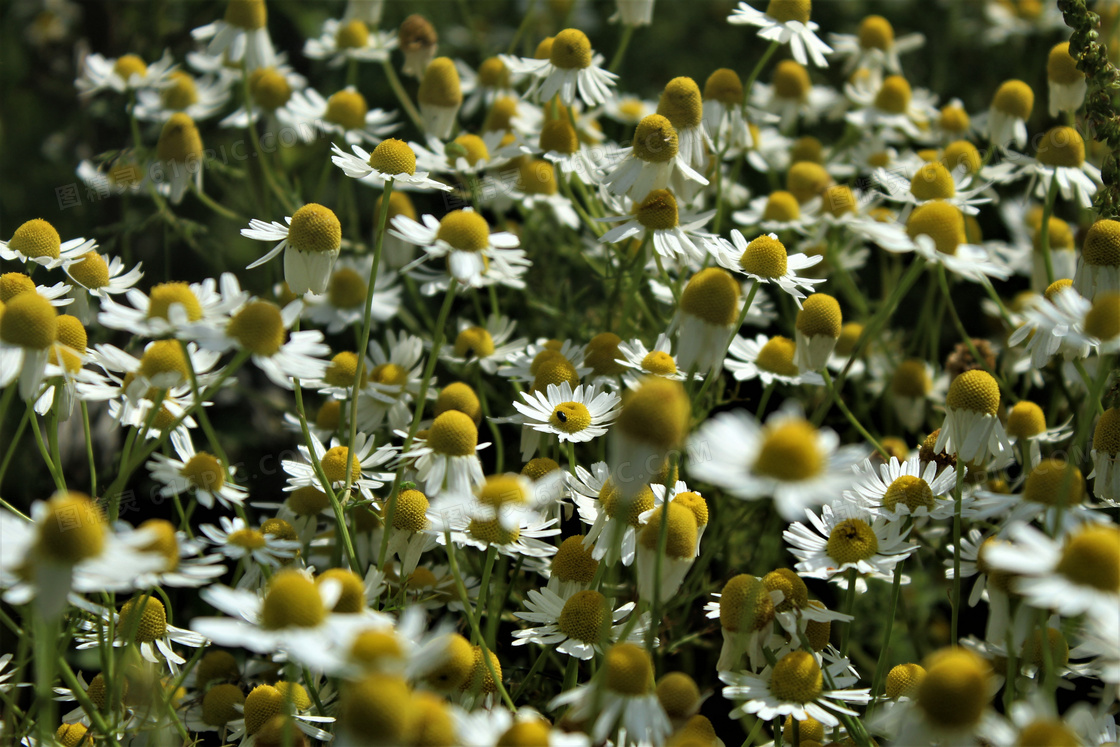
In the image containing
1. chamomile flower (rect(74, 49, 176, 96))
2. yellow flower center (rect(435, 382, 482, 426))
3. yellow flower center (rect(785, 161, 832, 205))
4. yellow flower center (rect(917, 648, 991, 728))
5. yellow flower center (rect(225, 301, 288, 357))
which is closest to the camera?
yellow flower center (rect(917, 648, 991, 728))

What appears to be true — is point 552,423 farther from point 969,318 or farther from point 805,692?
point 969,318

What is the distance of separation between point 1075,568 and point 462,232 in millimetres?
805

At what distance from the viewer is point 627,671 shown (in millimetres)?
969

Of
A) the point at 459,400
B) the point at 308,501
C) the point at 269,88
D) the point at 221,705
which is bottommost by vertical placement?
the point at 221,705

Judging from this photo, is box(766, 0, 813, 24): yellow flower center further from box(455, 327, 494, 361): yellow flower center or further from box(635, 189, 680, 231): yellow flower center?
box(455, 327, 494, 361): yellow flower center

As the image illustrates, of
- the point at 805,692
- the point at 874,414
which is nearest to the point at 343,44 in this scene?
the point at 874,414

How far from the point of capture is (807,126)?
8.82 feet

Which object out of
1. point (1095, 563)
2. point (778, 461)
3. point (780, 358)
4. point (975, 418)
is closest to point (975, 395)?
point (975, 418)

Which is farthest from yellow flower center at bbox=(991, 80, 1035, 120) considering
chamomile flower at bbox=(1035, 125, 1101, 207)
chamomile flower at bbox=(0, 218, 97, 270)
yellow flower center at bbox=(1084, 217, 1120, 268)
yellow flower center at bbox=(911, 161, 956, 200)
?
chamomile flower at bbox=(0, 218, 97, 270)

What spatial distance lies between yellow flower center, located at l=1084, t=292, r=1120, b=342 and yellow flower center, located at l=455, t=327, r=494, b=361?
0.96 metres

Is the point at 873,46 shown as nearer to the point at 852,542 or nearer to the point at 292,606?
the point at 852,542

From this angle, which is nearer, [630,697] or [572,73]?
[630,697]

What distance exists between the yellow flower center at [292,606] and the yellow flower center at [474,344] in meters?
0.84

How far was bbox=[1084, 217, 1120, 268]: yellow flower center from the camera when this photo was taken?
4.31 ft
